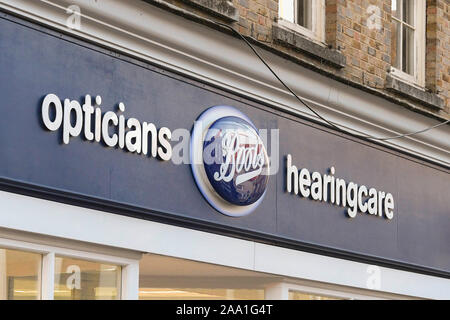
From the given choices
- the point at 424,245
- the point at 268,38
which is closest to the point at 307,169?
the point at 268,38

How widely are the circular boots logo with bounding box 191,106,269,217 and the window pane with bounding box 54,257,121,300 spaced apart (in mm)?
1221

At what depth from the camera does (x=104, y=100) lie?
→ 9.36 metres

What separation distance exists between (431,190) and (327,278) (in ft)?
8.31

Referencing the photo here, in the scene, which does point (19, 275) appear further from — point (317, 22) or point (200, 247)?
point (317, 22)

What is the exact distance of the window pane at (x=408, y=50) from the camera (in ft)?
45.0

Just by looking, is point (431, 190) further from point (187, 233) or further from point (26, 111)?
point (26, 111)

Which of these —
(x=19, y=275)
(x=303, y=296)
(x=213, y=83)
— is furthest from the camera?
(x=303, y=296)

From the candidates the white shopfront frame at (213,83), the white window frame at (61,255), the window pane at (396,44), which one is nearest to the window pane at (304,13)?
the white shopfront frame at (213,83)

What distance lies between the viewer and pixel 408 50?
45.3 feet

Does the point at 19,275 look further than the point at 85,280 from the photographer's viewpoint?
No

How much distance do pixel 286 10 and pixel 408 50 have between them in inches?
97.6

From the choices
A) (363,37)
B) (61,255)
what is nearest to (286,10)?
(363,37)

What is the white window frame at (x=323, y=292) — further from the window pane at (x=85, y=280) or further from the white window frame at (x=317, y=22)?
the white window frame at (x=317, y=22)

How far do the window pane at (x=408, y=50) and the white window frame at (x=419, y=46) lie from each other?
0.04m
